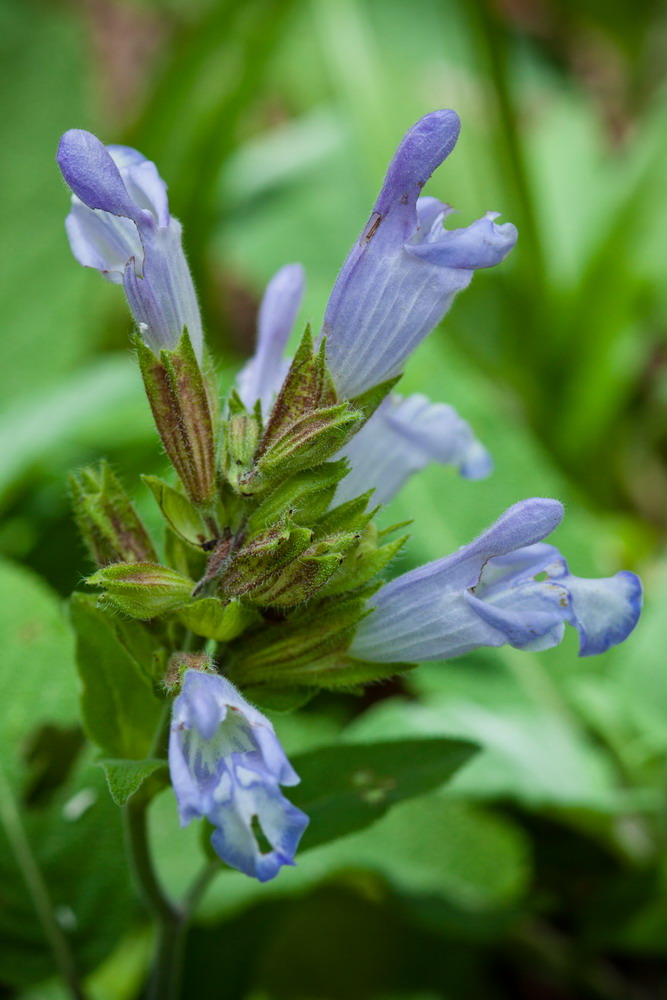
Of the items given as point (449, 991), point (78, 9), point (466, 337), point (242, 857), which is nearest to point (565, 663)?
point (449, 991)

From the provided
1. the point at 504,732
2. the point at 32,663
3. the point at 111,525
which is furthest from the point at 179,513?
the point at 504,732

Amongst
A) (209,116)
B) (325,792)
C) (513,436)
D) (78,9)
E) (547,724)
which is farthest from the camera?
(78,9)

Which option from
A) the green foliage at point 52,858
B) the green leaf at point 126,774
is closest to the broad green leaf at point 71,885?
the green foliage at point 52,858

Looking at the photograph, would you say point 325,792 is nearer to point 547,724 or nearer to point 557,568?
point 557,568

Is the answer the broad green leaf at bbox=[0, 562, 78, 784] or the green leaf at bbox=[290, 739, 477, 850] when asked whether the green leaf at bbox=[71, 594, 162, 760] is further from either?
the broad green leaf at bbox=[0, 562, 78, 784]

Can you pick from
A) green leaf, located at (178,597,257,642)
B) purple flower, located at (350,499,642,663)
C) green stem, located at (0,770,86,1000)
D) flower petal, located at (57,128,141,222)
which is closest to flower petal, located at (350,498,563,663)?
purple flower, located at (350,499,642,663)

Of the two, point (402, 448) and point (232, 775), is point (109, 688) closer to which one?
point (232, 775)
